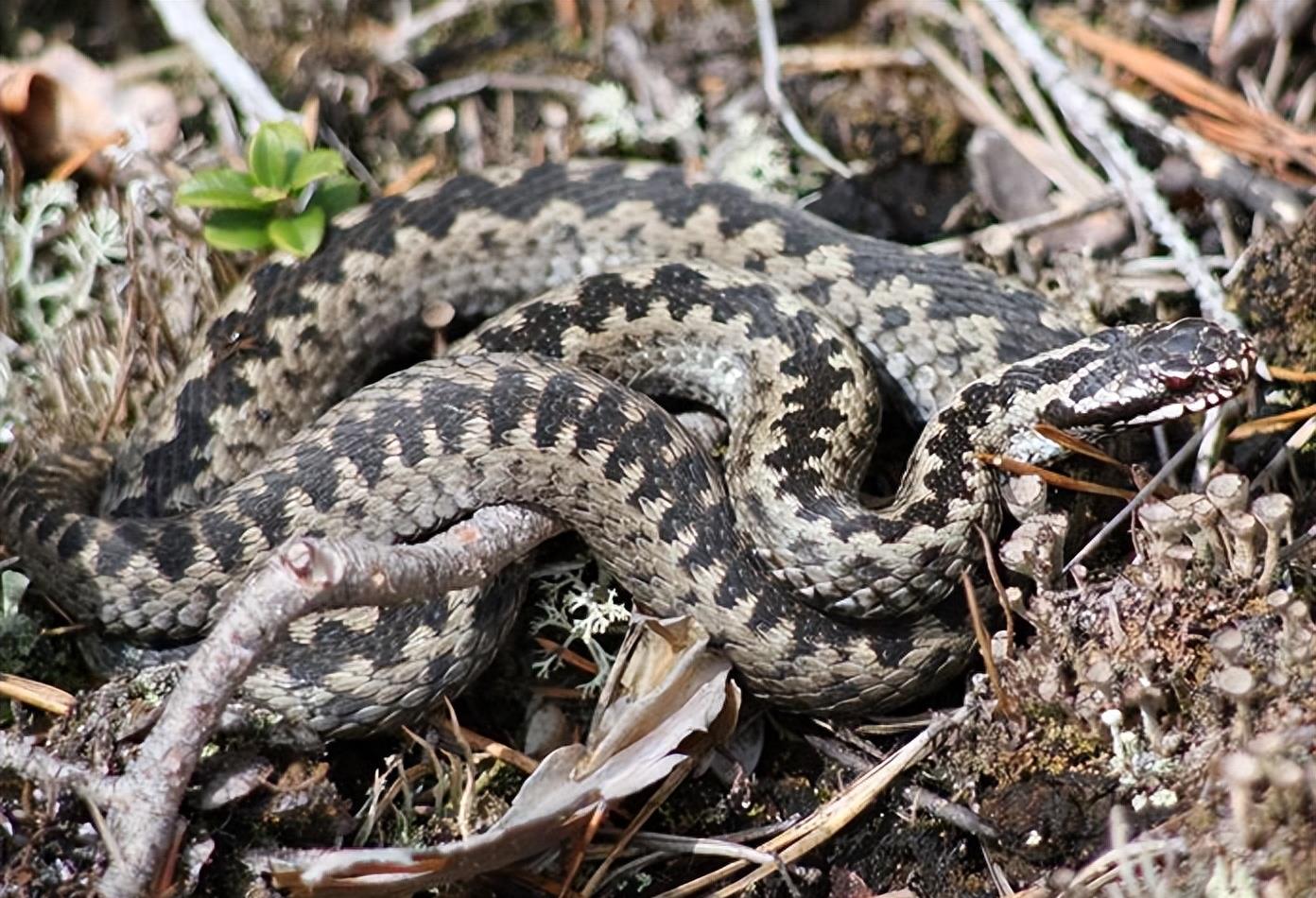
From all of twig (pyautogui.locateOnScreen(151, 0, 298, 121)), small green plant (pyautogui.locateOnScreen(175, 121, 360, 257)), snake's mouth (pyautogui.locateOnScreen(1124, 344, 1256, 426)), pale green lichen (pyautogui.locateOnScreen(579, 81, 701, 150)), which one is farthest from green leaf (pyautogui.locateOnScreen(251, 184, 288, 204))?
snake's mouth (pyautogui.locateOnScreen(1124, 344, 1256, 426))

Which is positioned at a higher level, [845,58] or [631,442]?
[845,58]

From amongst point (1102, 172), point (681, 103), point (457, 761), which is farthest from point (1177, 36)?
point (457, 761)

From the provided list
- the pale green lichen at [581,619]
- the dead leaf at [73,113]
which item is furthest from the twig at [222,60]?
the pale green lichen at [581,619]

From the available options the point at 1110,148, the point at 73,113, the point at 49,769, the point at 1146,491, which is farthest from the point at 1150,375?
the point at 73,113

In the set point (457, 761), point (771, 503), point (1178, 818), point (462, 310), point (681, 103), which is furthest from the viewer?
point (681, 103)

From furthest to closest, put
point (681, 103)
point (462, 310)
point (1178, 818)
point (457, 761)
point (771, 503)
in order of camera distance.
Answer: point (681, 103), point (462, 310), point (771, 503), point (457, 761), point (1178, 818)

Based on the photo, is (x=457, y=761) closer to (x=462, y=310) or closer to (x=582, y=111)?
(x=462, y=310)

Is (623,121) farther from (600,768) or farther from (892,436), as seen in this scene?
(600,768)

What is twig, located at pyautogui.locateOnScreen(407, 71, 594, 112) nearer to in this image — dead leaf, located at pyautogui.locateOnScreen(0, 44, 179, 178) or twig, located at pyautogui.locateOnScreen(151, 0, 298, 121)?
twig, located at pyautogui.locateOnScreen(151, 0, 298, 121)
